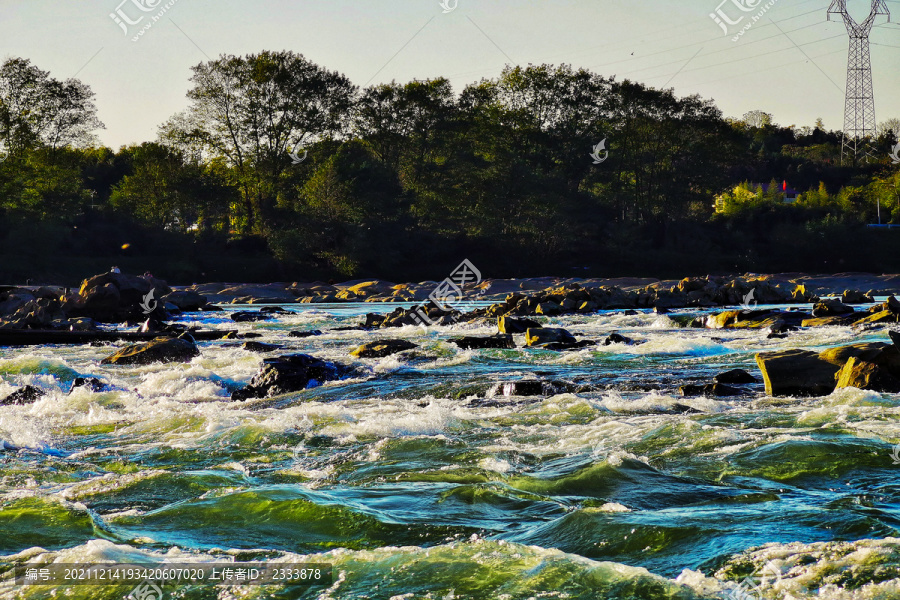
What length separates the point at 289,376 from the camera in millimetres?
13406

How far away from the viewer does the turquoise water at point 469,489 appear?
16.1 ft

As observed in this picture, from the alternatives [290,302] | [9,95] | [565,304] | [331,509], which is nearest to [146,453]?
[331,509]

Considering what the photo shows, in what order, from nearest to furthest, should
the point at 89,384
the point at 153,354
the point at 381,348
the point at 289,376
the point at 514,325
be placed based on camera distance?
the point at 89,384 → the point at 289,376 → the point at 153,354 → the point at 381,348 → the point at 514,325

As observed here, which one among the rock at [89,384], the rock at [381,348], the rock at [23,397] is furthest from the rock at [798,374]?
the rock at [23,397]

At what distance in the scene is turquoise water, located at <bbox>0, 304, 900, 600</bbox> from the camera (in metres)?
4.90

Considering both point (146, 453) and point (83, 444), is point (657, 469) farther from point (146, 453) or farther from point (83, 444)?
point (83, 444)

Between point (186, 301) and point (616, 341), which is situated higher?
point (186, 301)

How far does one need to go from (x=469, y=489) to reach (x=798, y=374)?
6.68 m

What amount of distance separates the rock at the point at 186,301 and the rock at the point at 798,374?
106 ft

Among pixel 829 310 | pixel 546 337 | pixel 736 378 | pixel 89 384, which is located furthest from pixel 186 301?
pixel 736 378

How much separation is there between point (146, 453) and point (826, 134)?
140 metres

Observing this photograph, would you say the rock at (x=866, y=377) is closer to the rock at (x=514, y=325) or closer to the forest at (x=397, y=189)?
the rock at (x=514, y=325)

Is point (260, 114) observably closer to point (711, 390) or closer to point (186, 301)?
point (186, 301)

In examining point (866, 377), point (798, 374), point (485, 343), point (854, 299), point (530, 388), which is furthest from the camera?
point (854, 299)
